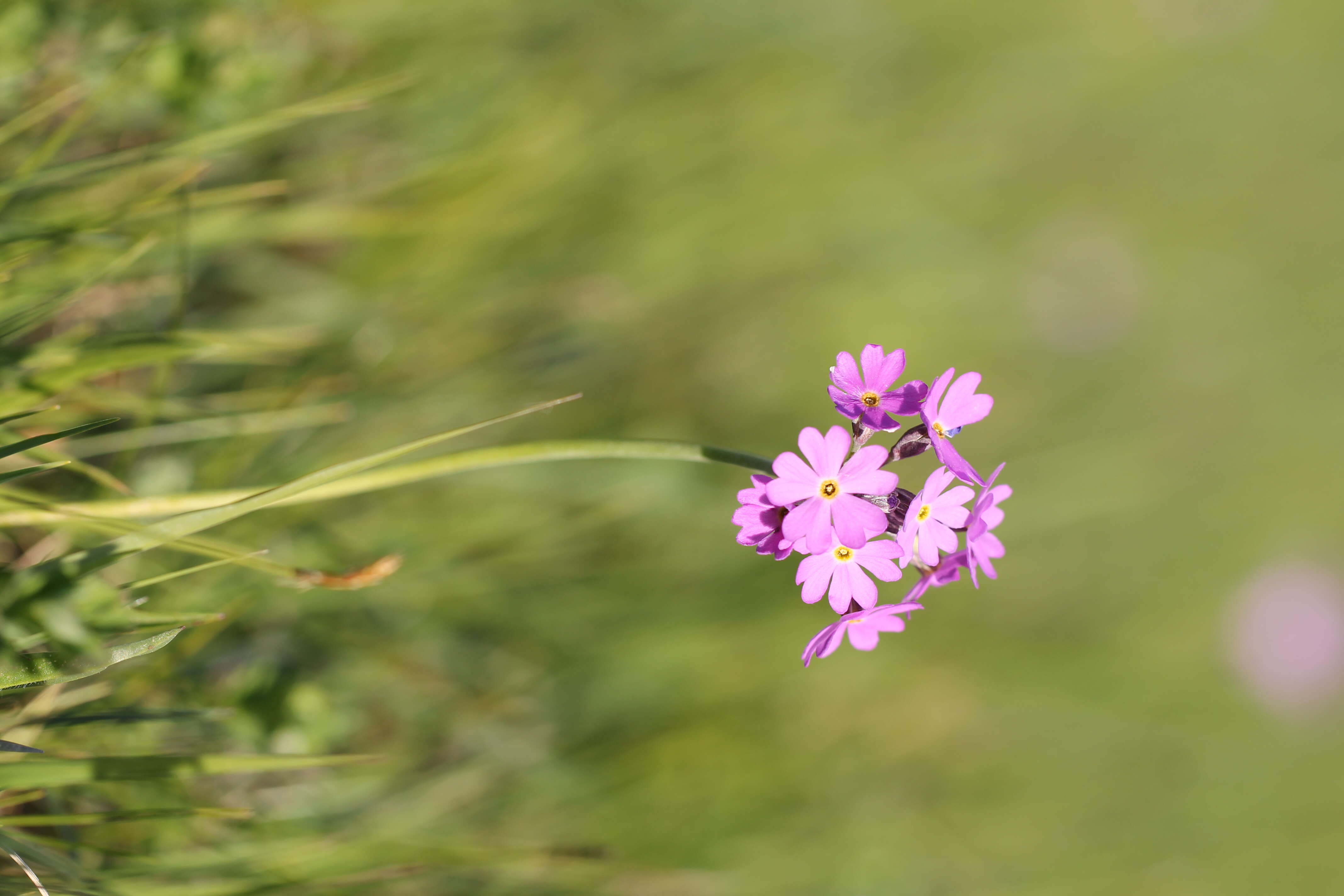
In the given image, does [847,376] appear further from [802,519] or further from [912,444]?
[802,519]

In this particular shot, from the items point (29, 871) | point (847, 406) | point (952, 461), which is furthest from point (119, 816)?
point (952, 461)

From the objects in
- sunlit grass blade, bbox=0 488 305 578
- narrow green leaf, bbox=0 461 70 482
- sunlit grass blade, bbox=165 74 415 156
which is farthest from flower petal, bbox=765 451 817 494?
sunlit grass blade, bbox=165 74 415 156

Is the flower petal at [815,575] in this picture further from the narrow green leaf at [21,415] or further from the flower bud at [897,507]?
the narrow green leaf at [21,415]

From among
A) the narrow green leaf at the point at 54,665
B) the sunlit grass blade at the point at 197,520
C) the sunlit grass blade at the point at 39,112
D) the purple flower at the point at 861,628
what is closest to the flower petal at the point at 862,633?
the purple flower at the point at 861,628

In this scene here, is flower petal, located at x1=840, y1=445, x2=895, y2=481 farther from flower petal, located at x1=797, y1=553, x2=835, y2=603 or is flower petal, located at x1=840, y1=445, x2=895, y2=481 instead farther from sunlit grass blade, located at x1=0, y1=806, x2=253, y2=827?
sunlit grass blade, located at x1=0, y1=806, x2=253, y2=827

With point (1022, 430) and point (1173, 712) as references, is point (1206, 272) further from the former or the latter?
point (1173, 712)

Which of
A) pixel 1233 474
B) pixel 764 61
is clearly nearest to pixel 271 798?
pixel 764 61

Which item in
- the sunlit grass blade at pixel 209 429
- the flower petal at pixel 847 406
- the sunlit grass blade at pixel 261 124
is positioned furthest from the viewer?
the sunlit grass blade at pixel 209 429
